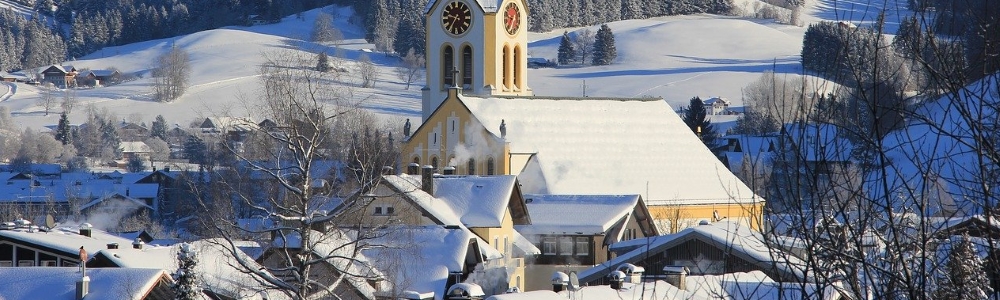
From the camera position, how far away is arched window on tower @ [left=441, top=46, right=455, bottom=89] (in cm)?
7094

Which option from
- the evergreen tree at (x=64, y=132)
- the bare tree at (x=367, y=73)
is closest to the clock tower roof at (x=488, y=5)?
the bare tree at (x=367, y=73)

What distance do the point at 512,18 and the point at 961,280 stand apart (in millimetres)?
61722

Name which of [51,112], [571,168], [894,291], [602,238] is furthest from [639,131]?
[51,112]

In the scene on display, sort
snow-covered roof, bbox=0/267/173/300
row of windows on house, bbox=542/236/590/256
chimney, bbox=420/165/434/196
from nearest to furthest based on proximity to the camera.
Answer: snow-covered roof, bbox=0/267/173/300 < chimney, bbox=420/165/434/196 < row of windows on house, bbox=542/236/590/256

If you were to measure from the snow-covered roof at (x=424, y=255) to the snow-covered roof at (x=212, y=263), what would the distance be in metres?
2.01

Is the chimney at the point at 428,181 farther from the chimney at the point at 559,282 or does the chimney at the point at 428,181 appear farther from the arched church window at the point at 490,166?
the chimney at the point at 559,282

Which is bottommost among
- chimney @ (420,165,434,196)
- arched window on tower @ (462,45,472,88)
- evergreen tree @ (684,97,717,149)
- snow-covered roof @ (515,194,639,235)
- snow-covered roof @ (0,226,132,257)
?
evergreen tree @ (684,97,717,149)

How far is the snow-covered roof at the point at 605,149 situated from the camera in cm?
6519

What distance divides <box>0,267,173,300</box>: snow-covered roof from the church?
111 ft

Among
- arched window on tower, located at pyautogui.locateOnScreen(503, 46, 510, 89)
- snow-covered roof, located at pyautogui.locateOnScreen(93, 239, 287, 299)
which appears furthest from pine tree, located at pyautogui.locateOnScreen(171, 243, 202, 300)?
arched window on tower, located at pyautogui.locateOnScreen(503, 46, 510, 89)

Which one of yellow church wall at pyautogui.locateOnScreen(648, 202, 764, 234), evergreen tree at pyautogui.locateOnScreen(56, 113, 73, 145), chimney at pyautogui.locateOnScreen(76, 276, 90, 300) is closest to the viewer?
chimney at pyautogui.locateOnScreen(76, 276, 90, 300)

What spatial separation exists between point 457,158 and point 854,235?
53.8 metres

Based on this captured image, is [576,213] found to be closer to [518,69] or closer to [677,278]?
[518,69]

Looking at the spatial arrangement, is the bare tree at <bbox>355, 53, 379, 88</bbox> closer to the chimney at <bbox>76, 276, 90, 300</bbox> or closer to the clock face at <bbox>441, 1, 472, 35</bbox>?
the clock face at <bbox>441, 1, 472, 35</bbox>
